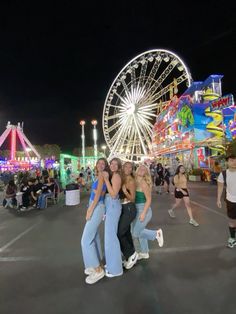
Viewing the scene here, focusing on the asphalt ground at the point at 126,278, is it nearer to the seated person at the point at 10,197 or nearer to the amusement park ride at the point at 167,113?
the seated person at the point at 10,197

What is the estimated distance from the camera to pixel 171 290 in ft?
10.8

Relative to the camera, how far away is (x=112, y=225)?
375 centimetres

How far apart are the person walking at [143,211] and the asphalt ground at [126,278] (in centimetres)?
28

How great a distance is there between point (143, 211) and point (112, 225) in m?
0.65

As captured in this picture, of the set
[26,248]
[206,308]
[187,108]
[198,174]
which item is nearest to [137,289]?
[206,308]

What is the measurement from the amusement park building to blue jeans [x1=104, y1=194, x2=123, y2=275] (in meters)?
20.7

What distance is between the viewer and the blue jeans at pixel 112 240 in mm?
3721

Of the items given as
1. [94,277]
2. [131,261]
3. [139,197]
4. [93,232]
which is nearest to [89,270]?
[94,277]

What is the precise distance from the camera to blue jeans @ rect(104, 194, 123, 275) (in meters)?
3.72

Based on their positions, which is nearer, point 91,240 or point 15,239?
point 91,240

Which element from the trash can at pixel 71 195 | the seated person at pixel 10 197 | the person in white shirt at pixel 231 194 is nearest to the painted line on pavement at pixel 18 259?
the person in white shirt at pixel 231 194

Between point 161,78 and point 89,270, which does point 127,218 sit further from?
point 161,78

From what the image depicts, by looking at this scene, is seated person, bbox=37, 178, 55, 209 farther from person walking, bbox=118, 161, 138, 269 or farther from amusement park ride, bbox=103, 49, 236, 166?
amusement park ride, bbox=103, 49, 236, 166

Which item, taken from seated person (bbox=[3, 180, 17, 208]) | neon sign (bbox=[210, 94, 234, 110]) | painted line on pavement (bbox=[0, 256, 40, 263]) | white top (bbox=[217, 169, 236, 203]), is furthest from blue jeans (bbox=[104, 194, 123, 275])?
neon sign (bbox=[210, 94, 234, 110])
